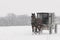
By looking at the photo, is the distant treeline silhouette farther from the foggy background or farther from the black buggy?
the black buggy

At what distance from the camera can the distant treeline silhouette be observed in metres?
10.1

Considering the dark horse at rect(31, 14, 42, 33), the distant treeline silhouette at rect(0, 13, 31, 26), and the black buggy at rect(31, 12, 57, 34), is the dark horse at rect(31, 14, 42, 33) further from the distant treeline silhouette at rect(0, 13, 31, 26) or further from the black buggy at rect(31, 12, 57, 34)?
the distant treeline silhouette at rect(0, 13, 31, 26)

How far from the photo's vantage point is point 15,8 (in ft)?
33.4

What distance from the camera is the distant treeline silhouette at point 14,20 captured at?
1006 cm

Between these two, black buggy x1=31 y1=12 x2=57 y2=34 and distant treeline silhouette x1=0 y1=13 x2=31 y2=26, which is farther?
distant treeline silhouette x1=0 y1=13 x2=31 y2=26

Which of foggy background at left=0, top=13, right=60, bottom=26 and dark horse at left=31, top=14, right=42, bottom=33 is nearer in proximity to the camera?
dark horse at left=31, top=14, right=42, bottom=33

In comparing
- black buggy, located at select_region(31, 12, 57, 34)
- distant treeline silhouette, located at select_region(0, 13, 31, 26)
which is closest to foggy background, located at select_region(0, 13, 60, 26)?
distant treeline silhouette, located at select_region(0, 13, 31, 26)

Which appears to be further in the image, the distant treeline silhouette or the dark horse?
the distant treeline silhouette

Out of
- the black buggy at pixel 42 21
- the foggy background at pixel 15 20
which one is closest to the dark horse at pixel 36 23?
the black buggy at pixel 42 21

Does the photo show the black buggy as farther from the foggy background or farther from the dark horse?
the foggy background

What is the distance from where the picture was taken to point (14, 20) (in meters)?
10.3

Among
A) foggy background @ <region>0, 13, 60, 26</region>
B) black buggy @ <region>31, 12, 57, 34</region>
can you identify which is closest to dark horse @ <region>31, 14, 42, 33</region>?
black buggy @ <region>31, 12, 57, 34</region>

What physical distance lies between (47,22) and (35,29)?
46 centimetres

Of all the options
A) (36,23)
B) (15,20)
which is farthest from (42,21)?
(15,20)
